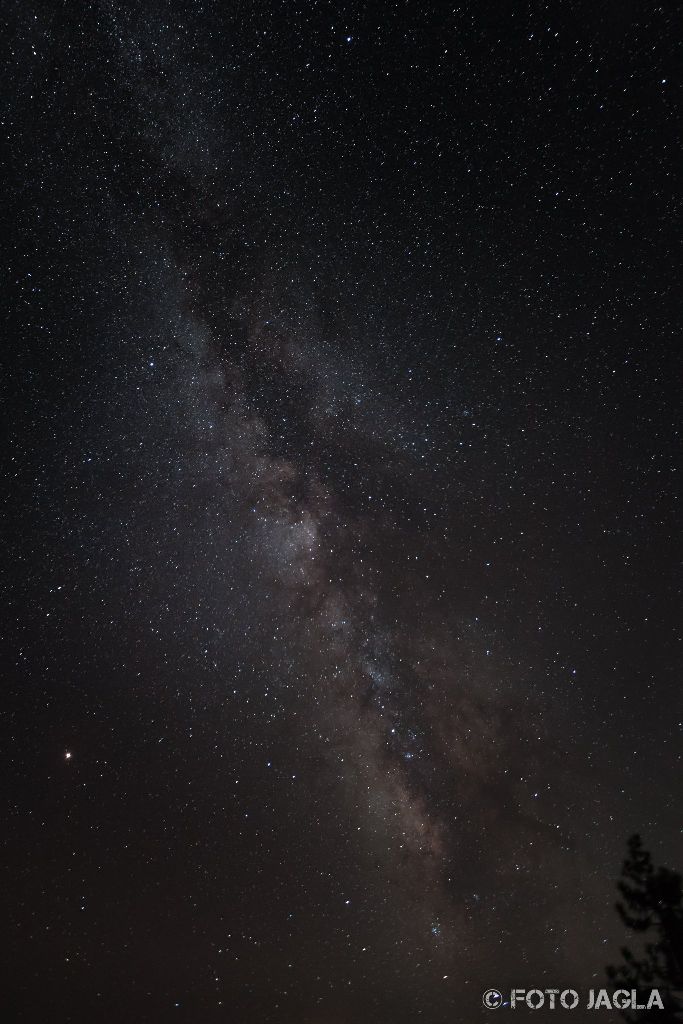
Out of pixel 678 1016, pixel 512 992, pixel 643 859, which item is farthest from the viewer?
pixel 512 992

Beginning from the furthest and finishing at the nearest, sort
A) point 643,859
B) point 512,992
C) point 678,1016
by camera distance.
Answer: point 512,992 → point 643,859 → point 678,1016

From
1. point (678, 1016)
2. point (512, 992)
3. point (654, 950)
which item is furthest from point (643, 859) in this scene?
point (512, 992)

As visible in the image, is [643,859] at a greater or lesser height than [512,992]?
greater

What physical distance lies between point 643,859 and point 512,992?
4.83m

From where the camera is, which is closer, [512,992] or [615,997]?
[615,997]

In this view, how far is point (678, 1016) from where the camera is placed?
8828 mm

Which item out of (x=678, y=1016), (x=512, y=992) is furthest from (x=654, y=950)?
(x=512, y=992)

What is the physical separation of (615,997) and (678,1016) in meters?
0.95

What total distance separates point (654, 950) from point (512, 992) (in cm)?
397

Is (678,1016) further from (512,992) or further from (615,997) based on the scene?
(512,992)

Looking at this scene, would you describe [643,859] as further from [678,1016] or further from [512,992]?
[512,992]

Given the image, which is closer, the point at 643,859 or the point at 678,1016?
the point at 678,1016

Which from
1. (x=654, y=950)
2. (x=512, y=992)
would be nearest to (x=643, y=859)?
(x=654, y=950)

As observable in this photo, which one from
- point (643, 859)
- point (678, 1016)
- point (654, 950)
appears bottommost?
point (678, 1016)
